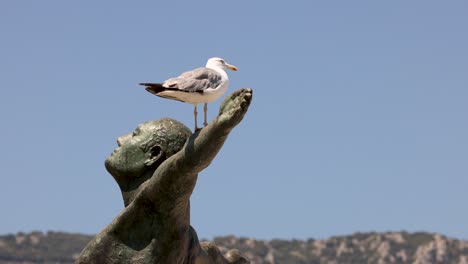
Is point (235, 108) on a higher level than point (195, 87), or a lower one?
lower

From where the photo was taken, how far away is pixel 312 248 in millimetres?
132125

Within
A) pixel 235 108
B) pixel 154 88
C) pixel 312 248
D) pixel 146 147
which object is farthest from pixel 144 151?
pixel 312 248

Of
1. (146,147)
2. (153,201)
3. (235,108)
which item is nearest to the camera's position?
(235,108)

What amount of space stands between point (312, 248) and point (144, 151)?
11921cm

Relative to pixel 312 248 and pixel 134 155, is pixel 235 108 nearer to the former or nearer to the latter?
pixel 134 155

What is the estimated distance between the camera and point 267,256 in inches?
4995

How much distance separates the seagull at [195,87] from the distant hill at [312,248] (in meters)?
107

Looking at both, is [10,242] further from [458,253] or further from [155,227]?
[155,227]

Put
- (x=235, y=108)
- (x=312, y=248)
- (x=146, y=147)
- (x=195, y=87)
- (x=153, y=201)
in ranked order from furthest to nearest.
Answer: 1. (x=312, y=248)
2. (x=146, y=147)
3. (x=153, y=201)
4. (x=195, y=87)
5. (x=235, y=108)

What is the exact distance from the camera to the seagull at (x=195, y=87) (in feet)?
42.6

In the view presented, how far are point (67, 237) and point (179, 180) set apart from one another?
405ft

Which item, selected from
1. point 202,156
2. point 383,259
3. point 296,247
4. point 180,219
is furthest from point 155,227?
point 296,247

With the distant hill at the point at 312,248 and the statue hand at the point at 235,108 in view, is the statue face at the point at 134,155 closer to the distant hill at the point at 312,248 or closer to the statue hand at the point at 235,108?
the statue hand at the point at 235,108

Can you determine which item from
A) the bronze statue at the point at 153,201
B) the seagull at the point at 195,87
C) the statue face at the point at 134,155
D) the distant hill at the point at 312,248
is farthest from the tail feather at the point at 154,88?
the distant hill at the point at 312,248
